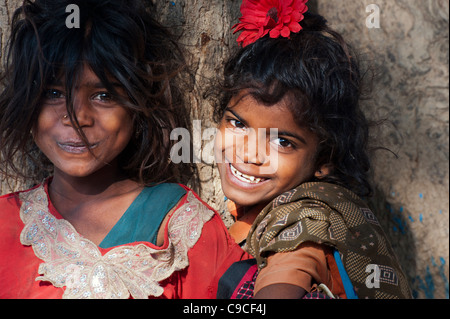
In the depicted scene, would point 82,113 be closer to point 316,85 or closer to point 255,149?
point 255,149

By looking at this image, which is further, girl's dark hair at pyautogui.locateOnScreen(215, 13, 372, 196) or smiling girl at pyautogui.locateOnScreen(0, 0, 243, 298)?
Answer: girl's dark hair at pyautogui.locateOnScreen(215, 13, 372, 196)

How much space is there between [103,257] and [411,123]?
1624 mm

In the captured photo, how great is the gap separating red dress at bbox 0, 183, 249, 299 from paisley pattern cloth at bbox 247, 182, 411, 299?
0.60 feet

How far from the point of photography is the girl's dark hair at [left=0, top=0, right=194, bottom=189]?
185 cm

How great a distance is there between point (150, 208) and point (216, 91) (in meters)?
0.59

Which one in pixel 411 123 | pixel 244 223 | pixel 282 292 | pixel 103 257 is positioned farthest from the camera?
pixel 411 123

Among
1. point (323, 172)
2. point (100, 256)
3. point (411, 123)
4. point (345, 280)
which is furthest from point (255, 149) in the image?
point (411, 123)

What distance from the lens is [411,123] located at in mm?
2674

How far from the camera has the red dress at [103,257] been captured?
183cm

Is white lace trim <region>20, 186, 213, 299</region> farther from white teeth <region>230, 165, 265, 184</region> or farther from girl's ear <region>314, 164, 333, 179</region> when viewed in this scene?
girl's ear <region>314, 164, 333, 179</region>

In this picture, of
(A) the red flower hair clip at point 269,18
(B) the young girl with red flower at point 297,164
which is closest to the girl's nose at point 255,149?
(B) the young girl with red flower at point 297,164

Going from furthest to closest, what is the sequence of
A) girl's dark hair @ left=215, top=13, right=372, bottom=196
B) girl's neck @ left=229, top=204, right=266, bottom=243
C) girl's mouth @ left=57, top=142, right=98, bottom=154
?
girl's neck @ left=229, top=204, right=266, bottom=243
girl's dark hair @ left=215, top=13, right=372, bottom=196
girl's mouth @ left=57, top=142, right=98, bottom=154

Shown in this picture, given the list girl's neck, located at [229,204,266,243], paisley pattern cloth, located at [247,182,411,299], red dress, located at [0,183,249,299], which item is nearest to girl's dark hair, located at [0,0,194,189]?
red dress, located at [0,183,249,299]
